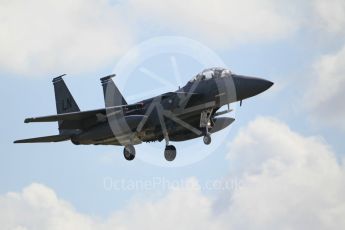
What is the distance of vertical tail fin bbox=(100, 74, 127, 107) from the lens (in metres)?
39.9

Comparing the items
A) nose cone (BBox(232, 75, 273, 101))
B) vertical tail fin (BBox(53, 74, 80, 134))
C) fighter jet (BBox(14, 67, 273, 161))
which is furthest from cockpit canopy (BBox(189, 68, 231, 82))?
vertical tail fin (BBox(53, 74, 80, 134))

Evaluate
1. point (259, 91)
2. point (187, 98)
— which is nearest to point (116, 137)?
point (187, 98)

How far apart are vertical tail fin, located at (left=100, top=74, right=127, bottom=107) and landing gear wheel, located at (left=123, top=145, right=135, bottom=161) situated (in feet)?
10.3

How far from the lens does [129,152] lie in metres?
37.5

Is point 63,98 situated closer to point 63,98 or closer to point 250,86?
point 63,98

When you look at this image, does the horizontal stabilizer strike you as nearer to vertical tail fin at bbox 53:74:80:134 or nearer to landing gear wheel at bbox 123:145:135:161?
landing gear wheel at bbox 123:145:135:161

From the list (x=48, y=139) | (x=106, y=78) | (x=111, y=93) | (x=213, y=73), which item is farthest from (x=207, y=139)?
(x=106, y=78)

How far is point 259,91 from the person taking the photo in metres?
33.8

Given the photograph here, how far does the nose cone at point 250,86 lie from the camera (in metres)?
33.8

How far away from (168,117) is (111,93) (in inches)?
244

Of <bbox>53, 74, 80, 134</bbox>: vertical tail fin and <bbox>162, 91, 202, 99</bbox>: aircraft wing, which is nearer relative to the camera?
<bbox>162, 91, 202, 99</bbox>: aircraft wing

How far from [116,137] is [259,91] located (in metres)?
7.39

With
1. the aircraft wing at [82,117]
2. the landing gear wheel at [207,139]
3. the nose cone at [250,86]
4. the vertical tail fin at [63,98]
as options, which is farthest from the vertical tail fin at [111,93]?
the nose cone at [250,86]

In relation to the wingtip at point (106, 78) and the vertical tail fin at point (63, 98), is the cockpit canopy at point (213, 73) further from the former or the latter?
the vertical tail fin at point (63, 98)
